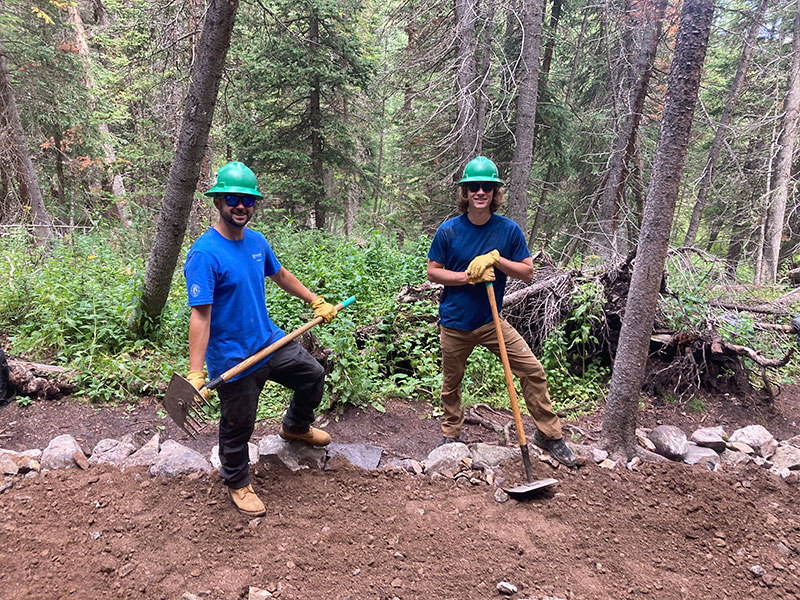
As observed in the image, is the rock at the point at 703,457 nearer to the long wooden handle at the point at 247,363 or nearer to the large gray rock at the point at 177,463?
the long wooden handle at the point at 247,363

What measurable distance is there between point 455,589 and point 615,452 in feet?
5.81

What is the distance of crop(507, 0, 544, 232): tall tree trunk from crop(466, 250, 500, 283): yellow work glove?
5.73 metres

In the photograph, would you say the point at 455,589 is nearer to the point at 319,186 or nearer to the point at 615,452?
the point at 615,452

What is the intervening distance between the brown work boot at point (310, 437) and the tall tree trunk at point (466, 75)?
6.53 meters

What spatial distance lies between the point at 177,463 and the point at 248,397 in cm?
98

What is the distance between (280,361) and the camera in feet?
9.46

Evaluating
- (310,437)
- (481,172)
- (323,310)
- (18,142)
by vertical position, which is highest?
(18,142)

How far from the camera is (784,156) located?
10.9 metres

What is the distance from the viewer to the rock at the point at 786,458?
3314 millimetres

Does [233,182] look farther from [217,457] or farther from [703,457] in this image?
[703,457]

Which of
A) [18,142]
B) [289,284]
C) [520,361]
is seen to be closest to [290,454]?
[289,284]

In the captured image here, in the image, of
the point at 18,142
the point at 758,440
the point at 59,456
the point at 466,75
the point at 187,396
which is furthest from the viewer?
the point at 18,142

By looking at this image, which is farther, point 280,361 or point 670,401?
point 670,401

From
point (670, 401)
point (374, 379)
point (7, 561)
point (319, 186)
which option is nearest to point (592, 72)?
point (319, 186)
